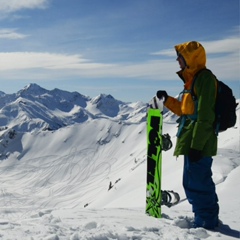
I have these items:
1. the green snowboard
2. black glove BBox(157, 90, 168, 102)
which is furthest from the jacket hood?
the green snowboard

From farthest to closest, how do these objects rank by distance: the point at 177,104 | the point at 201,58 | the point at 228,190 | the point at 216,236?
the point at 228,190, the point at 177,104, the point at 201,58, the point at 216,236

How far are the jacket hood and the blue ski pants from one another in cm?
144

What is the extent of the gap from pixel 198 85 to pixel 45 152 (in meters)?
200

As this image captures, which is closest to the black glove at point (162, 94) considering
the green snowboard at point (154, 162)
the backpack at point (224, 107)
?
the green snowboard at point (154, 162)

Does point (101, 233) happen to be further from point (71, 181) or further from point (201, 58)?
point (71, 181)

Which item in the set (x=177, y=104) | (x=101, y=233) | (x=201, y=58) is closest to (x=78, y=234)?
(x=101, y=233)

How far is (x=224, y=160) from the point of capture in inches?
615

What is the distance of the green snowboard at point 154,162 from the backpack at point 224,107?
132cm

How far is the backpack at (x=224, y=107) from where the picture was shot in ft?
17.5

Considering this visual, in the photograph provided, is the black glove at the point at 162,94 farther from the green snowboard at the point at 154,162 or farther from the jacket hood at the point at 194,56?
the jacket hood at the point at 194,56

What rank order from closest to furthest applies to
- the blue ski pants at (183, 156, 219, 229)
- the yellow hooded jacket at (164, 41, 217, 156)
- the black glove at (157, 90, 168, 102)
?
the yellow hooded jacket at (164, 41, 217, 156), the blue ski pants at (183, 156, 219, 229), the black glove at (157, 90, 168, 102)

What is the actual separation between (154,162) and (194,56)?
2116mm

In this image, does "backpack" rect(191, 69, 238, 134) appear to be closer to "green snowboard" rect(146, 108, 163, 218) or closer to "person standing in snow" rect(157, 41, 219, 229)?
"person standing in snow" rect(157, 41, 219, 229)

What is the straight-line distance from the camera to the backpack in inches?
211
